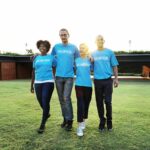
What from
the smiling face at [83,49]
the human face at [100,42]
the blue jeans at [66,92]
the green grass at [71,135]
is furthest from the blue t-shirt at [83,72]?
the green grass at [71,135]

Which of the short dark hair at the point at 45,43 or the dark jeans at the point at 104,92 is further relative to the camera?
the short dark hair at the point at 45,43

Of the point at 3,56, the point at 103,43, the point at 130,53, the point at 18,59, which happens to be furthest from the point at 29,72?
the point at 103,43

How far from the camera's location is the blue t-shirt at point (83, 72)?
5.40m

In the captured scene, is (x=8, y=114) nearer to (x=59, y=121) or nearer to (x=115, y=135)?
(x=59, y=121)

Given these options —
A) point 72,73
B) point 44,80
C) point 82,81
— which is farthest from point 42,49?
point 82,81

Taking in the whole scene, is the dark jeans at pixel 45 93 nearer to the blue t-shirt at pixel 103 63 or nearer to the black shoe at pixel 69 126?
the black shoe at pixel 69 126

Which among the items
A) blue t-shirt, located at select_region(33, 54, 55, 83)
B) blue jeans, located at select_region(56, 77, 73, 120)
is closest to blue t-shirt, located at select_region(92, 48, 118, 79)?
blue jeans, located at select_region(56, 77, 73, 120)

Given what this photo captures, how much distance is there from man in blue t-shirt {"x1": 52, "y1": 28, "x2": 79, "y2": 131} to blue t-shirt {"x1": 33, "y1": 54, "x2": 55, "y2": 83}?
0.41 ft

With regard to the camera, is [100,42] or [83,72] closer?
[83,72]

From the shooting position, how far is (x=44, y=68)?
549 cm

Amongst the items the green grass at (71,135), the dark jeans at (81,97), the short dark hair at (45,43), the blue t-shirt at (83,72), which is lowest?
the green grass at (71,135)

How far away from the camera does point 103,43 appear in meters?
5.59

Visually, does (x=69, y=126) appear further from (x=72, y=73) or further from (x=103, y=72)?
(x=103, y=72)

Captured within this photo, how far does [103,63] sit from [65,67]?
0.71 meters
